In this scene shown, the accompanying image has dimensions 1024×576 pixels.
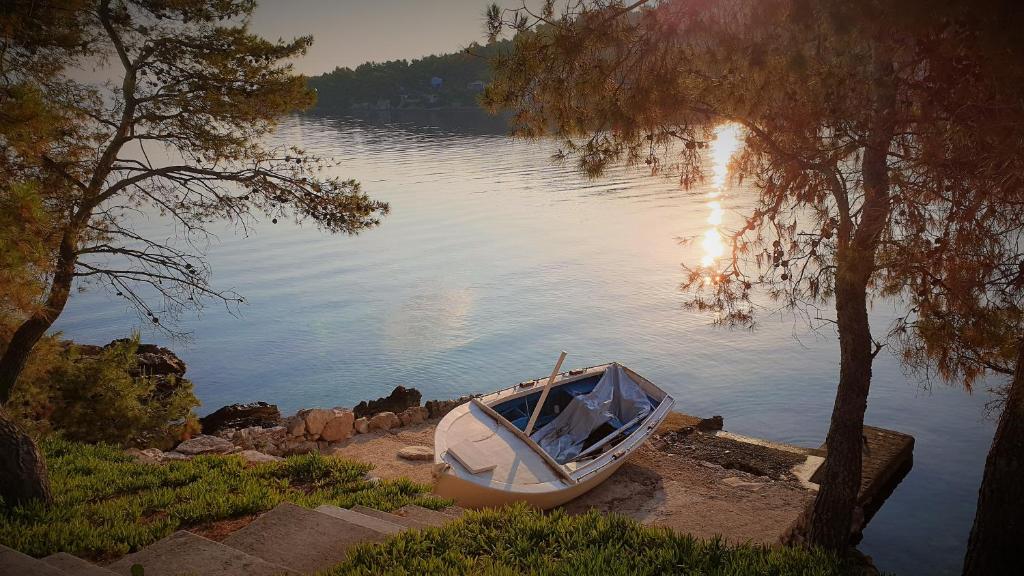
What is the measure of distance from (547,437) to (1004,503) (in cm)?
644

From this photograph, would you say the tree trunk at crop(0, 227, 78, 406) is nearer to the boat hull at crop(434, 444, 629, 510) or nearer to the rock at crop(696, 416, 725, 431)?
the boat hull at crop(434, 444, 629, 510)

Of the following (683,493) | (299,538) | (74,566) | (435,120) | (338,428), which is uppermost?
(435,120)

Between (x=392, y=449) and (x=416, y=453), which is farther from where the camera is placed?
(x=392, y=449)

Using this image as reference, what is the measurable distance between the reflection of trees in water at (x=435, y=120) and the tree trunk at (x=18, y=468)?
54881 mm

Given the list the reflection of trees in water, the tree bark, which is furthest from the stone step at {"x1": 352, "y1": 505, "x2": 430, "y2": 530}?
the reflection of trees in water

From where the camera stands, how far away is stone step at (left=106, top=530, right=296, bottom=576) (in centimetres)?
430

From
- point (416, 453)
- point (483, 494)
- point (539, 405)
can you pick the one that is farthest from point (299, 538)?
point (416, 453)

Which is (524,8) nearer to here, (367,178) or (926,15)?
(926,15)

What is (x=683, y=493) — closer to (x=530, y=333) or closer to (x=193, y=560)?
(x=193, y=560)

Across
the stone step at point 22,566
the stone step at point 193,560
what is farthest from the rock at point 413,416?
the stone step at point 22,566

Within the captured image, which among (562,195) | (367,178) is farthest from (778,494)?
(367,178)

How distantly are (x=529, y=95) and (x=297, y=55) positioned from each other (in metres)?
4.59

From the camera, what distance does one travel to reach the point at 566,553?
15.9ft

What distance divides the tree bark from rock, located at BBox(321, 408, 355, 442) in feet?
25.4
